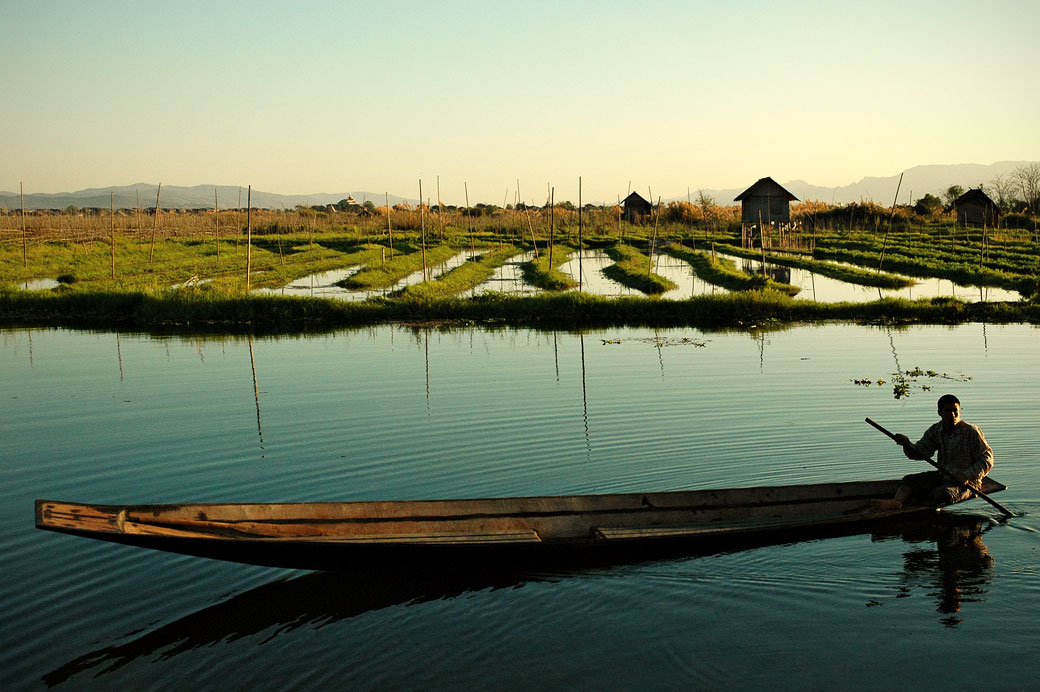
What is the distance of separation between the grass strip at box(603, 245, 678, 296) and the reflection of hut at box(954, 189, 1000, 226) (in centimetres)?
1797

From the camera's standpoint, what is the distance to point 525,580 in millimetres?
5879

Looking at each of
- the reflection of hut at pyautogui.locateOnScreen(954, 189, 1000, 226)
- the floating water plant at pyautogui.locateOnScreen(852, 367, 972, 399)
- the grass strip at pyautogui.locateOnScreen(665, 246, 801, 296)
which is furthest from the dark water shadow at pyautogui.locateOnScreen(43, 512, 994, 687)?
the reflection of hut at pyautogui.locateOnScreen(954, 189, 1000, 226)

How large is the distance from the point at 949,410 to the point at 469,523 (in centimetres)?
374

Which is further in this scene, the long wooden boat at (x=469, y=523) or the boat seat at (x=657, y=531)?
the boat seat at (x=657, y=531)

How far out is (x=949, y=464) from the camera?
6.86 metres

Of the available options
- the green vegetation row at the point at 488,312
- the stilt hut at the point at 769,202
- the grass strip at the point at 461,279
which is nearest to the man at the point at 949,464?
the green vegetation row at the point at 488,312

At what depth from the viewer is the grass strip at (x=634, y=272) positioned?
2542cm

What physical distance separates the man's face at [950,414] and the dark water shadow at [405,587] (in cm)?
81

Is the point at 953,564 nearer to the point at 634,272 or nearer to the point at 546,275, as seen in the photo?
the point at 546,275

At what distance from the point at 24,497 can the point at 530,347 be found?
32.9ft

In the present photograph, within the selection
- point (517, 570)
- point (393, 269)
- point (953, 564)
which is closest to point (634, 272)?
point (393, 269)

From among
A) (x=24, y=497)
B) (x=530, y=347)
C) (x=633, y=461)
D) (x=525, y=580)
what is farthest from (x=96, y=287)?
(x=525, y=580)

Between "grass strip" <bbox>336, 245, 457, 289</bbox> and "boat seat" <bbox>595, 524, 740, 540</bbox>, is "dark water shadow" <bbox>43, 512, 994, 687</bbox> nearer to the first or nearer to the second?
"boat seat" <bbox>595, 524, 740, 540</bbox>

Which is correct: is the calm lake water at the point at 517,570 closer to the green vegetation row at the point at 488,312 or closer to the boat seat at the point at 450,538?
the boat seat at the point at 450,538
